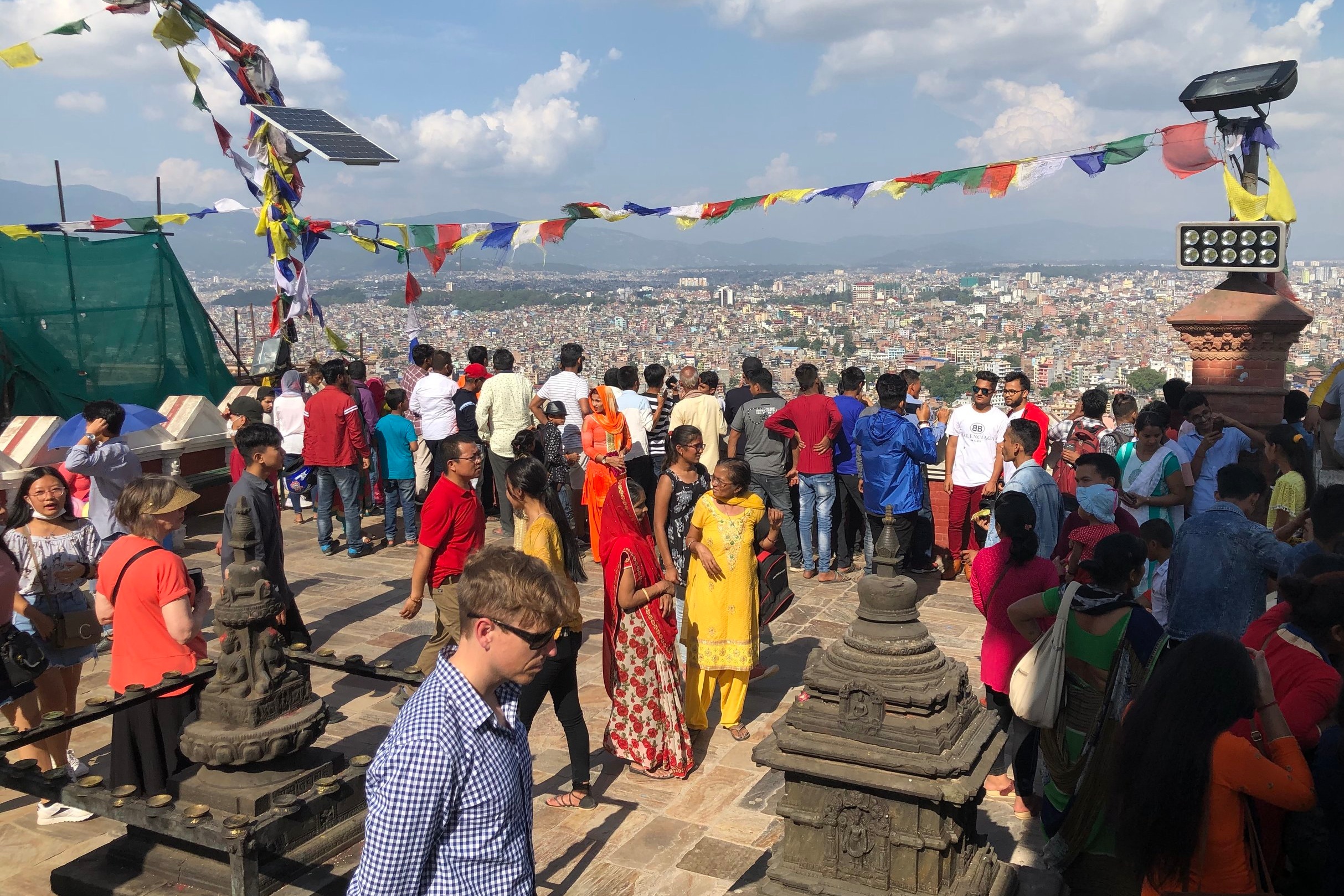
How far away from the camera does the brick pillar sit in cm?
827

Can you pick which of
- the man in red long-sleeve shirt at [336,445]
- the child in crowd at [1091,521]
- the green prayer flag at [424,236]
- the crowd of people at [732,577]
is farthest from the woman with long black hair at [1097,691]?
the green prayer flag at [424,236]

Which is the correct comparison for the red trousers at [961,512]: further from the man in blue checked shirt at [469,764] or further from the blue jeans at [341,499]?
the man in blue checked shirt at [469,764]

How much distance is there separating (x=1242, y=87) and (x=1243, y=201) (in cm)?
91

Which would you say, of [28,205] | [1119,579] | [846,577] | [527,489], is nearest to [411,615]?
[527,489]

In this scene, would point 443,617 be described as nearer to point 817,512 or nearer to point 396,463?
point 817,512

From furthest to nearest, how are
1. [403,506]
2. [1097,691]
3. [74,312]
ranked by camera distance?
1. [74,312]
2. [403,506]
3. [1097,691]

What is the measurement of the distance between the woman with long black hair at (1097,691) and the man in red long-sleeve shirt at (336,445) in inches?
275

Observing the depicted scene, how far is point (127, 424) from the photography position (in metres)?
10.2

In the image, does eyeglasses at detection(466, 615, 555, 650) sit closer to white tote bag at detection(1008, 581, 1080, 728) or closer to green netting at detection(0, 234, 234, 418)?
white tote bag at detection(1008, 581, 1080, 728)

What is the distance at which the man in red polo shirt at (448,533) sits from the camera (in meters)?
5.29

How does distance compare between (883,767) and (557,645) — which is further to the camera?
(557,645)

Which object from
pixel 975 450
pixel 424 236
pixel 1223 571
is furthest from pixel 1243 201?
pixel 424 236

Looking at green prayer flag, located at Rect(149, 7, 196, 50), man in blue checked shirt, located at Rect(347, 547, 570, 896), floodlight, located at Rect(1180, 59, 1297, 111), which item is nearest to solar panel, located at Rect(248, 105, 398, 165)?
green prayer flag, located at Rect(149, 7, 196, 50)

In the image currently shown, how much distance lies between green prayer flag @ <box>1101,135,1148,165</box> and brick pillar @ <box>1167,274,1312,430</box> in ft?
4.65
